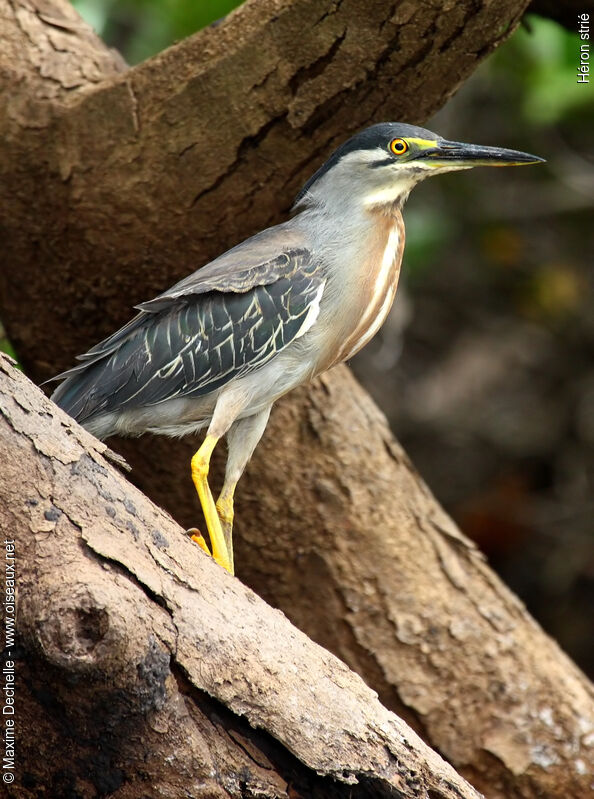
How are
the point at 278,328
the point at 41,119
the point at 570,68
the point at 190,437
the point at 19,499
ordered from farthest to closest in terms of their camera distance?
the point at 570,68 < the point at 190,437 < the point at 41,119 < the point at 278,328 < the point at 19,499

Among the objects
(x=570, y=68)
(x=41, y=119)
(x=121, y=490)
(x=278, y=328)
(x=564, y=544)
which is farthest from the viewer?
(x=564, y=544)

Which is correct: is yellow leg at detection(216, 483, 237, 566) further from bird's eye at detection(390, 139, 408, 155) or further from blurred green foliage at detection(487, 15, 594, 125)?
blurred green foliage at detection(487, 15, 594, 125)

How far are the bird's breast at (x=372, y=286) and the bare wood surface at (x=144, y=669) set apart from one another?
101cm

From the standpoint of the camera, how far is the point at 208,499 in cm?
299

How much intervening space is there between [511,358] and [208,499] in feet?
13.2

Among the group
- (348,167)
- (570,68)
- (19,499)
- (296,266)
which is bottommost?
(19,499)

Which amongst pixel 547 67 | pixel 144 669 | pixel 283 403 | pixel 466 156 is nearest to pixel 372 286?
pixel 466 156

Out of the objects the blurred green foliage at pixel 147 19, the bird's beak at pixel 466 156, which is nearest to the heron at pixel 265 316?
the bird's beak at pixel 466 156

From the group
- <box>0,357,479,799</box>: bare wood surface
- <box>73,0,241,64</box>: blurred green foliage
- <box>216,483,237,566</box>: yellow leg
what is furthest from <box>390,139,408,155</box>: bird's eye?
<box>73,0,241,64</box>: blurred green foliage

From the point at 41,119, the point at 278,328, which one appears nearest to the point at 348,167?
the point at 278,328

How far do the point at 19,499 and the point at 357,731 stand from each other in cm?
87

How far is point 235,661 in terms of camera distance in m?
2.15

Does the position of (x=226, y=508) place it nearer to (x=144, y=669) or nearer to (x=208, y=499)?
(x=208, y=499)

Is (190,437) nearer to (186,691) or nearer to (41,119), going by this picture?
(41,119)
